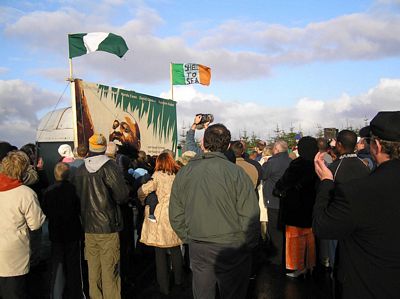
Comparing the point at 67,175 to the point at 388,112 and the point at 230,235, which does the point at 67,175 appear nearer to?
the point at 230,235

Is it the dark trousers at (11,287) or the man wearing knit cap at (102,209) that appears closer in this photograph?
the dark trousers at (11,287)

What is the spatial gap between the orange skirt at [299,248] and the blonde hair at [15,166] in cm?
398

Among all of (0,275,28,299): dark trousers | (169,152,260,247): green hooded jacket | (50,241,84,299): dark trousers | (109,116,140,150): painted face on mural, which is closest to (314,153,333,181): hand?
(169,152,260,247): green hooded jacket

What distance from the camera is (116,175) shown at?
14.5 feet

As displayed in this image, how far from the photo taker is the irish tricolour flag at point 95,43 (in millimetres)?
9398

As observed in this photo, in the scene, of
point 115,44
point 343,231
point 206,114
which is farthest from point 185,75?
point 343,231

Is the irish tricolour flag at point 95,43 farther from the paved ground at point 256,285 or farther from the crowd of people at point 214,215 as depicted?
the paved ground at point 256,285

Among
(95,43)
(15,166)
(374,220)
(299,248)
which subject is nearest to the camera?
(374,220)

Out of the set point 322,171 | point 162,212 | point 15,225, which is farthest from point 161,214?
point 322,171

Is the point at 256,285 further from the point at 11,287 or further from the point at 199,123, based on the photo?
the point at 11,287

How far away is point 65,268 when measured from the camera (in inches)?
187

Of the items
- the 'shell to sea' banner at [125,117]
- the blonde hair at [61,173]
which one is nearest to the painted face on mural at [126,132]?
the 'shell to sea' banner at [125,117]

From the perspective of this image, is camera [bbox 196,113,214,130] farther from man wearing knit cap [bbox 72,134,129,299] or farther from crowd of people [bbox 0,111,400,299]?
man wearing knit cap [bbox 72,134,129,299]

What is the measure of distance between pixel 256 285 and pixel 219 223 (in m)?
2.86
